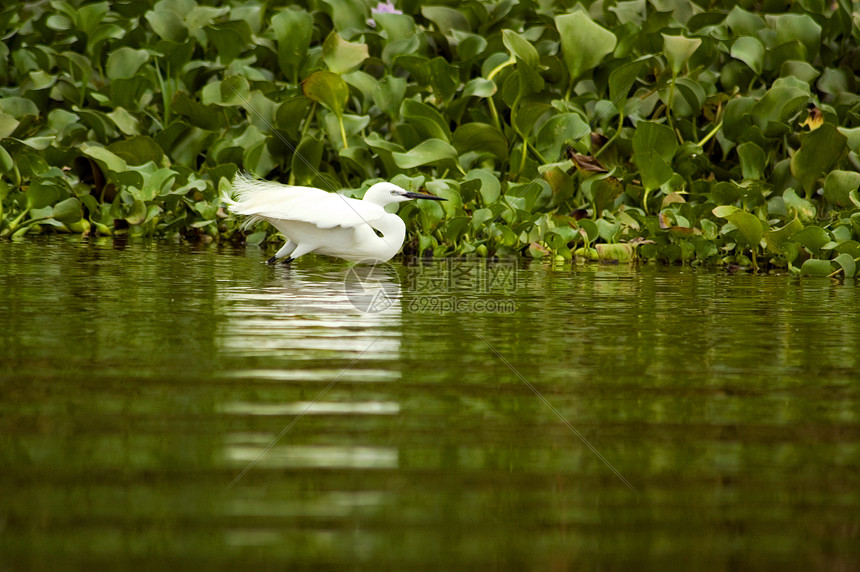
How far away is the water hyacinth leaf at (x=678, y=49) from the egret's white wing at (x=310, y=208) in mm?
2923

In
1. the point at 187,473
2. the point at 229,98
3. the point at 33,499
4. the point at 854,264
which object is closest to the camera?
the point at 33,499

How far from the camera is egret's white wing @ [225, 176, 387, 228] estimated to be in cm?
691

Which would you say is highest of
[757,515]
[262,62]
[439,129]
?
[262,62]

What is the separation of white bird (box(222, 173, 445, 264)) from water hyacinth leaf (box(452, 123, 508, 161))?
1583 millimetres

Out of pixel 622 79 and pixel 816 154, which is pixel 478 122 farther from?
pixel 816 154

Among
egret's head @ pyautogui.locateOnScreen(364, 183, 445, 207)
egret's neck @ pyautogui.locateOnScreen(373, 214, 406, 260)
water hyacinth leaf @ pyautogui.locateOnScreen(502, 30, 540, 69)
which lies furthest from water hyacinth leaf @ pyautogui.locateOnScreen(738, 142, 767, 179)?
egret's neck @ pyautogui.locateOnScreen(373, 214, 406, 260)

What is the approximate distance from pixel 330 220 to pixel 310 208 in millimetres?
163

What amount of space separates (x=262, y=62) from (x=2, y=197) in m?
2.76

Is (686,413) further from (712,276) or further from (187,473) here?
(712,276)

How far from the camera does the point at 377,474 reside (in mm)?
2600

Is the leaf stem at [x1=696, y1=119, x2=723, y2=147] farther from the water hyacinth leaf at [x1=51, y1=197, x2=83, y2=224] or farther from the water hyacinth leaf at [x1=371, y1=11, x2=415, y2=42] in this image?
the water hyacinth leaf at [x1=51, y1=197, x2=83, y2=224]

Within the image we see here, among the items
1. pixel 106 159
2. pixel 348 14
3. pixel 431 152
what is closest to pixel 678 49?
pixel 431 152

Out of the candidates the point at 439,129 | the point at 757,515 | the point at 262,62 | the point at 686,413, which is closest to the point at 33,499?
the point at 757,515

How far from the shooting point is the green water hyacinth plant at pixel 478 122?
8320 mm
